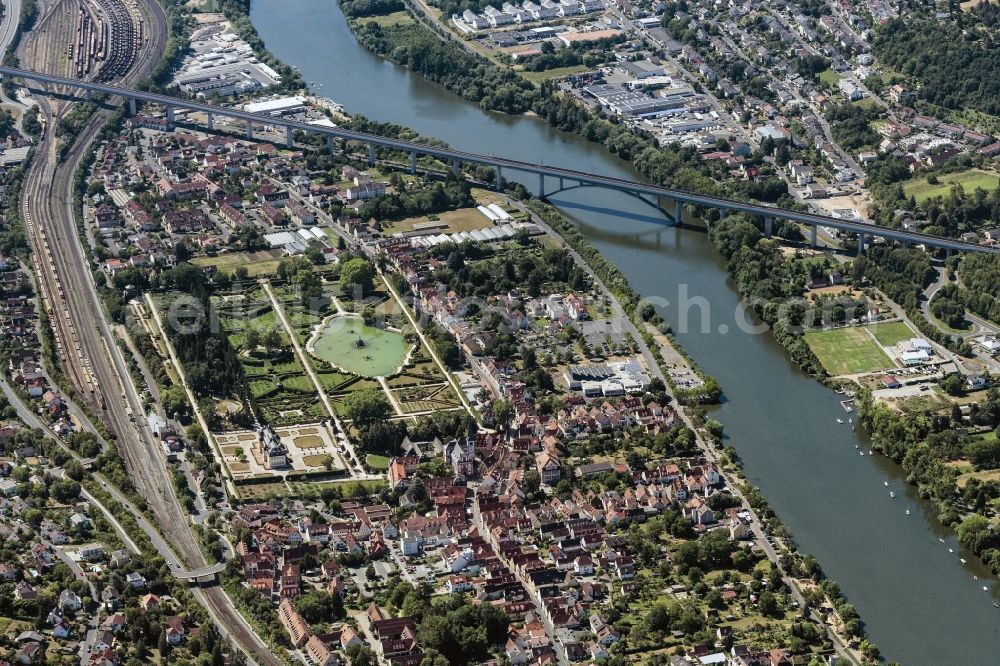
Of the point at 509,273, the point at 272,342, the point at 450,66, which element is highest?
the point at 509,273

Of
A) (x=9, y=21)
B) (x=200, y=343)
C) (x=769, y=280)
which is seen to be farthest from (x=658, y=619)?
(x=9, y=21)

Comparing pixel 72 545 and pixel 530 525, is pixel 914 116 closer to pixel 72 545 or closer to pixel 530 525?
pixel 530 525

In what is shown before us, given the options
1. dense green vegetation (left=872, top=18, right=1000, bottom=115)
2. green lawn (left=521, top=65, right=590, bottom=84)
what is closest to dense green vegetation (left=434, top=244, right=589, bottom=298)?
green lawn (left=521, top=65, right=590, bottom=84)

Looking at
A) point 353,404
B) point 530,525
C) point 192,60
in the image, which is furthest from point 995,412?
point 192,60

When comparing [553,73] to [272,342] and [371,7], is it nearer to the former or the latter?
[371,7]

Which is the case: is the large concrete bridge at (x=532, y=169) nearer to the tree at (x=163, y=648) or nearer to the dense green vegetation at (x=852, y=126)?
the dense green vegetation at (x=852, y=126)
